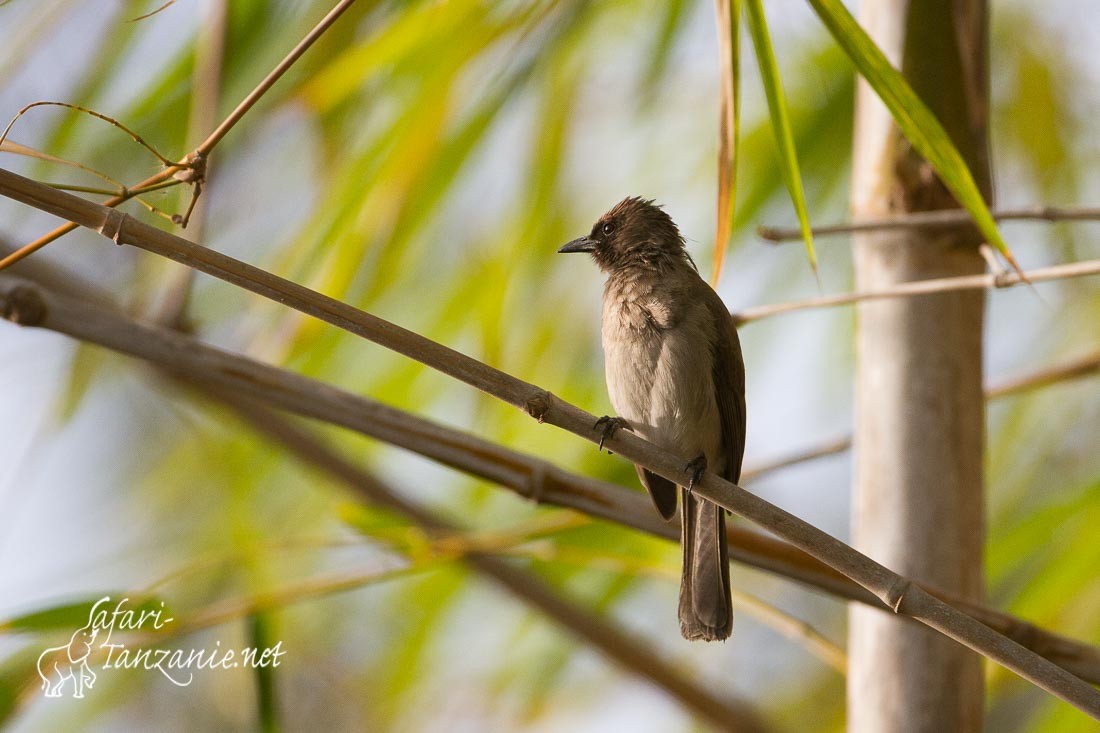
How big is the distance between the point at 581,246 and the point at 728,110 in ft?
4.94

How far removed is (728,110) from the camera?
77.6 inches

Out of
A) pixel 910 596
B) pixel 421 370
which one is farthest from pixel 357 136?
pixel 910 596

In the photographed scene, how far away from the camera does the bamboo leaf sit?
1883 mm

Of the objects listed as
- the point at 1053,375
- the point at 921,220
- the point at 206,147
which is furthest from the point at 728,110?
the point at 1053,375

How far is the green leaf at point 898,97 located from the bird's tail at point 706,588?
922 millimetres

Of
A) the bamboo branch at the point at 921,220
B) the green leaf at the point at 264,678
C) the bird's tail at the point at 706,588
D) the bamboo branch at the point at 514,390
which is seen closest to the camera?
the bamboo branch at the point at 514,390

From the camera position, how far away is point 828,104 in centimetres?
335

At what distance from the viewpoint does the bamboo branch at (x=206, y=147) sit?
1.43 metres

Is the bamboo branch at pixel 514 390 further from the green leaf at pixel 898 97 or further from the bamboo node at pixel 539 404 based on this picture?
the green leaf at pixel 898 97

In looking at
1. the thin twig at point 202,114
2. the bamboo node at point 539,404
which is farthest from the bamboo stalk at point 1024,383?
the thin twig at point 202,114

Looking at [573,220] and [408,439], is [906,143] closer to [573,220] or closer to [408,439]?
[408,439]

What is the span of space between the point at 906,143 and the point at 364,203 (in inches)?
51.5

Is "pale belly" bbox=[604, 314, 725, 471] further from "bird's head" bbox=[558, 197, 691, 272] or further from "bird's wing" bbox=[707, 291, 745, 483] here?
"bird's head" bbox=[558, 197, 691, 272]

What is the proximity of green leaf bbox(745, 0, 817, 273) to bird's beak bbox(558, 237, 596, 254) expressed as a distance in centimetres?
153
